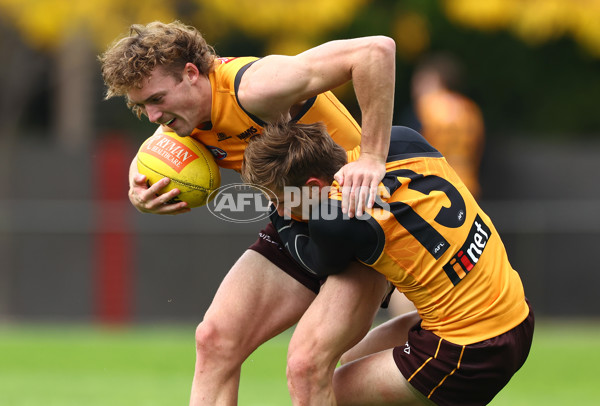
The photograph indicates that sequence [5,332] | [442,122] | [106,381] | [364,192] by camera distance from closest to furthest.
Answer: [364,192]
[106,381]
[442,122]
[5,332]

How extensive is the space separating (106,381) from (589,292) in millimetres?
7257

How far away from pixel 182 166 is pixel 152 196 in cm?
22

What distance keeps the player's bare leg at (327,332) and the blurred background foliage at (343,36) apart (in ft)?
29.2

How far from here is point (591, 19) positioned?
44.2ft

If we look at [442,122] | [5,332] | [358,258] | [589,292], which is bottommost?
[589,292]

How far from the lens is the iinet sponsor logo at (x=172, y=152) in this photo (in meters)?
5.07

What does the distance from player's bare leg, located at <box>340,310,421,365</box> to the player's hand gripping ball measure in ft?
3.58

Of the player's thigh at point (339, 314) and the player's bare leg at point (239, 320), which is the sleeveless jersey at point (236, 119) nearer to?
the player's bare leg at point (239, 320)

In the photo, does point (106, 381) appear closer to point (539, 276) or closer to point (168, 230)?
point (168, 230)

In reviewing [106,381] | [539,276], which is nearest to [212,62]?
[106,381]

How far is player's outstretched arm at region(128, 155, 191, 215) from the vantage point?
16.6 feet

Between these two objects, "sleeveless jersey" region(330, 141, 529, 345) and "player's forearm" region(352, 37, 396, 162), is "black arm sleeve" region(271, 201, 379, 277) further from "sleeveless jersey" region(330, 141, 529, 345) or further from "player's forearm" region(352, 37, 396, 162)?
"player's forearm" region(352, 37, 396, 162)

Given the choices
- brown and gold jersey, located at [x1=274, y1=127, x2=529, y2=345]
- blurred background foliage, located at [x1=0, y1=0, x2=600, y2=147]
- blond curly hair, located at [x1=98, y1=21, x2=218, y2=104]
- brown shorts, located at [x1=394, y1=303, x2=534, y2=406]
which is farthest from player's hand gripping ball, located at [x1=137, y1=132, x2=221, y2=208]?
blurred background foliage, located at [x1=0, y1=0, x2=600, y2=147]

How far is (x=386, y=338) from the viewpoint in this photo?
5230mm
